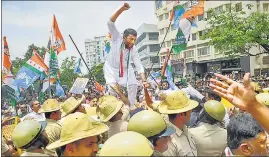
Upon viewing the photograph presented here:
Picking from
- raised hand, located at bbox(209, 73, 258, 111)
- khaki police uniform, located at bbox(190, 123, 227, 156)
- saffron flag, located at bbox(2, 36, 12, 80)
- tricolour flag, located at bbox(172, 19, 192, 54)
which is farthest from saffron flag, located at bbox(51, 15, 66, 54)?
raised hand, located at bbox(209, 73, 258, 111)

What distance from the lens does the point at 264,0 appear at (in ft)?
110

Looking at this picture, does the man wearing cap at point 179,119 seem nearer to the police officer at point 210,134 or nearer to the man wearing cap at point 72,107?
the police officer at point 210,134

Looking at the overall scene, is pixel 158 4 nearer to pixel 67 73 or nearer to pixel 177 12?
pixel 67 73

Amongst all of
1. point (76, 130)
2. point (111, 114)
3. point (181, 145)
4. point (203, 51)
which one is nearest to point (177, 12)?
point (111, 114)

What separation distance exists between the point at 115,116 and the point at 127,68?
1.61m

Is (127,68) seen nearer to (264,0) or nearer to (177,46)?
(177,46)

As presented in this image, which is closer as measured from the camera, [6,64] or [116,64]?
[116,64]

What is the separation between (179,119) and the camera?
11.6ft

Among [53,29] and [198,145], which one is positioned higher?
[53,29]

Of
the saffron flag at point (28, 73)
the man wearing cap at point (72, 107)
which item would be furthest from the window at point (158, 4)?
the man wearing cap at point (72, 107)

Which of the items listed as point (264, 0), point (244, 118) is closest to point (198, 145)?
point (244, 118)

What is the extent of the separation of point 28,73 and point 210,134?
7649mm

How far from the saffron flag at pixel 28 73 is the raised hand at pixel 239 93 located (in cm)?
831

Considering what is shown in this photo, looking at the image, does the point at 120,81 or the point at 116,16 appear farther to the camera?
the point at 120,81
